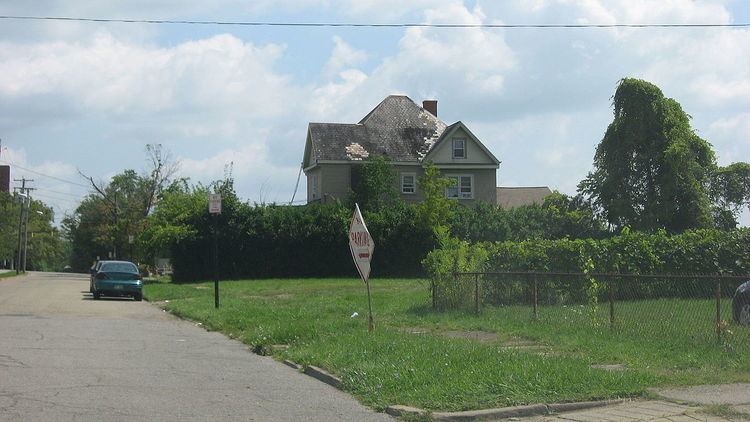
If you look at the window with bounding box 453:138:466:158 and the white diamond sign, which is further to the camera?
the window with bounding box 453:138:466:158

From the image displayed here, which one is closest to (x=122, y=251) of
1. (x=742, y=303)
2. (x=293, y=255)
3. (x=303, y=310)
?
(x=293, y=255)

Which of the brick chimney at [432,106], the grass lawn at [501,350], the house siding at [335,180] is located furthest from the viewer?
the brick chimney at [432,106]

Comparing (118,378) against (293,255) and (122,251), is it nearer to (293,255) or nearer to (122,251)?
(293,255)

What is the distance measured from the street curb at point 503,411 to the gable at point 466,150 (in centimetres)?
4503

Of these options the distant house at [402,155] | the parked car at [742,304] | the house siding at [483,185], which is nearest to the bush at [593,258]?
the parked car at [742,304]

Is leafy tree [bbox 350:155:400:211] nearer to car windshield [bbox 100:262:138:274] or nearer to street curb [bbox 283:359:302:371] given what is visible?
car windshield [bbox 100:262:138:274]

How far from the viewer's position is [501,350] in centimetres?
1341

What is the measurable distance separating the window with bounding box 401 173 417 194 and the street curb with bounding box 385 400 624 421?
45722mm

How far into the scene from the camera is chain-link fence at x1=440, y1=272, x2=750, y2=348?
46.9ft

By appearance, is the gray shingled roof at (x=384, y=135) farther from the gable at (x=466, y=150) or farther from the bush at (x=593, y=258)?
the bush at (x=593, y=258)

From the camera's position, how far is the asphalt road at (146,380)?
387 inches

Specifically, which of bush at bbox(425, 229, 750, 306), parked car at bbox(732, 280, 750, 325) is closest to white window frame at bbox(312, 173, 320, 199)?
bush at bbox(425, 229, 750, 306)

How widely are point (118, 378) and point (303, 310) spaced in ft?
32.7

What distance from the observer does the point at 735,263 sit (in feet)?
80.5
